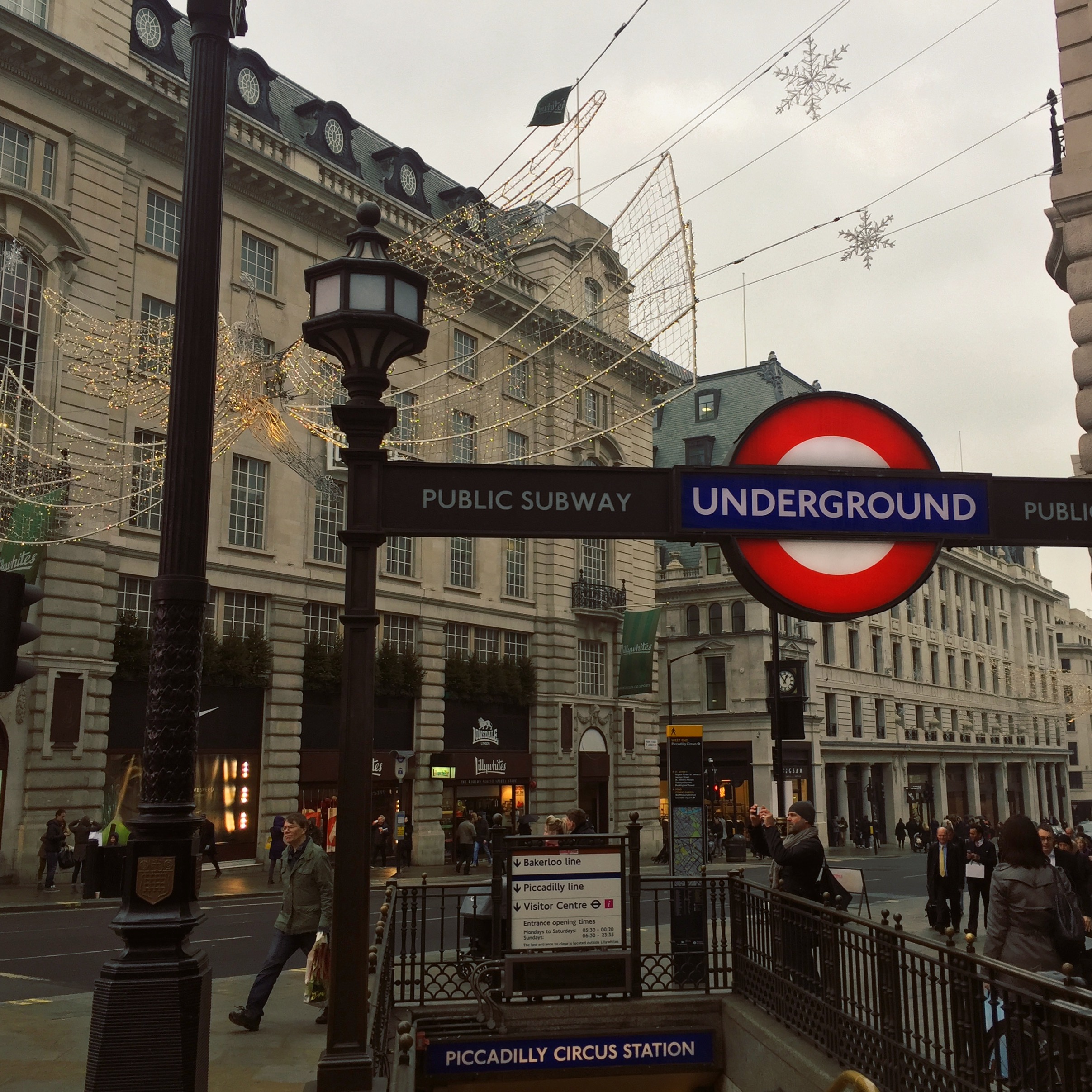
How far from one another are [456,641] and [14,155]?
19733 millimetres

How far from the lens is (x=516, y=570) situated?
136ft

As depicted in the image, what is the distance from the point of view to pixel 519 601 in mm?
41000

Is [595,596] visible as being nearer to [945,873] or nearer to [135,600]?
[135,600]

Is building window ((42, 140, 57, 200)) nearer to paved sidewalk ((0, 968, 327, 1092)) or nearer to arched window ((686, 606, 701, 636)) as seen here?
paved sidewalk ((0, 968, 327, 1092))

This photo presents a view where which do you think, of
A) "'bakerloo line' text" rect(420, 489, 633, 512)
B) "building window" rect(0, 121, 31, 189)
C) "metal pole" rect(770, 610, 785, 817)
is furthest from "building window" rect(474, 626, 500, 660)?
"'bakerloo line' text" rect(420, 489, 633, 512)

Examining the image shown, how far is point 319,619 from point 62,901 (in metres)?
12.7

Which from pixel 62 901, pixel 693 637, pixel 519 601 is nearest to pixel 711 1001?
pixel 62 901

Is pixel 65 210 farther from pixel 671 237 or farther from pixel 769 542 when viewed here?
pixel 769 542

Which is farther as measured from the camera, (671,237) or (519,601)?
(519,601)

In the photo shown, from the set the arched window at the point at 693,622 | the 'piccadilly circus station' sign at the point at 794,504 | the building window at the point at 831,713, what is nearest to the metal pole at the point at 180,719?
the 'piccadilly circus station' sign at the point at 794,504

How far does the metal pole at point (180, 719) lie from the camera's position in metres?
5.51

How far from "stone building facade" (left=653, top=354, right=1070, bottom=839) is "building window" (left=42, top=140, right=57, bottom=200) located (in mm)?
30055

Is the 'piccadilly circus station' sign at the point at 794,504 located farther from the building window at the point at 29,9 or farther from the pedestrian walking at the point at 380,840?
the pedestrian walking at the point at 380,840

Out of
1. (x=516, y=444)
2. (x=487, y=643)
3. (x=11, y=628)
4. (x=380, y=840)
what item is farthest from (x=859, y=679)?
(x=11, y=628)
